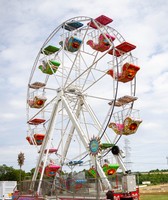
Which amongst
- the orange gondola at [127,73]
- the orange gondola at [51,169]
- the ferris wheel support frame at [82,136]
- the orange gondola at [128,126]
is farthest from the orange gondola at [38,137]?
the orange gondola at [127,73]

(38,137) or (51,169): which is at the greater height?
(38,137)

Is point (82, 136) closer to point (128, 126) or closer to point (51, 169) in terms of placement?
point (128, 126)

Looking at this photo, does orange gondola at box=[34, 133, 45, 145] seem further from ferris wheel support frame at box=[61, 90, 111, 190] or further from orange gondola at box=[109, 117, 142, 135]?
orange gondola at box=[109, 117, 142, 135]

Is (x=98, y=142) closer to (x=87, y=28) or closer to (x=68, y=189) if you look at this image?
(x=68, y=189)

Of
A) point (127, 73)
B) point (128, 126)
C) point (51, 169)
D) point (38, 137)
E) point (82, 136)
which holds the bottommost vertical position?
point (51, 169)

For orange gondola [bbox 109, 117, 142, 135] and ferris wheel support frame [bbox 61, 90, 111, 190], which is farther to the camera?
orange gondola [bbox 109, 117, 142, 135]

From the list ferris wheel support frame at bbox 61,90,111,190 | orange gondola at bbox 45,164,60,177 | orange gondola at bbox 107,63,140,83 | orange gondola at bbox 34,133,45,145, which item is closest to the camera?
ferris wheel support frame at bbox 61,90,111,190

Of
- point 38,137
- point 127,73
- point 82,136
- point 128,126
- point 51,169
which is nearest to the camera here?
point 82,136

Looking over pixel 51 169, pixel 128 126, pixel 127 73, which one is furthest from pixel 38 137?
pixel 127 73

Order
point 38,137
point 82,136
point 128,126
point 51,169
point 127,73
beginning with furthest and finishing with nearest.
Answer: point 38,137 < point 51,169 < point 127,73 < point 128,126 < point 82,136

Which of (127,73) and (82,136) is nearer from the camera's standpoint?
(82,136)

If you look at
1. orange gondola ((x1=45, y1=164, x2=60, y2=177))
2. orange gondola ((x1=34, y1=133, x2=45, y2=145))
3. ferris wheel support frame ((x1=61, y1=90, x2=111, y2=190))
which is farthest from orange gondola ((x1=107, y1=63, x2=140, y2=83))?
orange gondola ((x1=34, y1=133, x2=45, y2=145))

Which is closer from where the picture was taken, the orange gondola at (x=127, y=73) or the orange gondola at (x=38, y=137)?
the orange gondola at (x=127, y=73)

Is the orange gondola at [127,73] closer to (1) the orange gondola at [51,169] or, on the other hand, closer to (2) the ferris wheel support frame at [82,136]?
(2) the ferris wheel support frame at [82,136]
